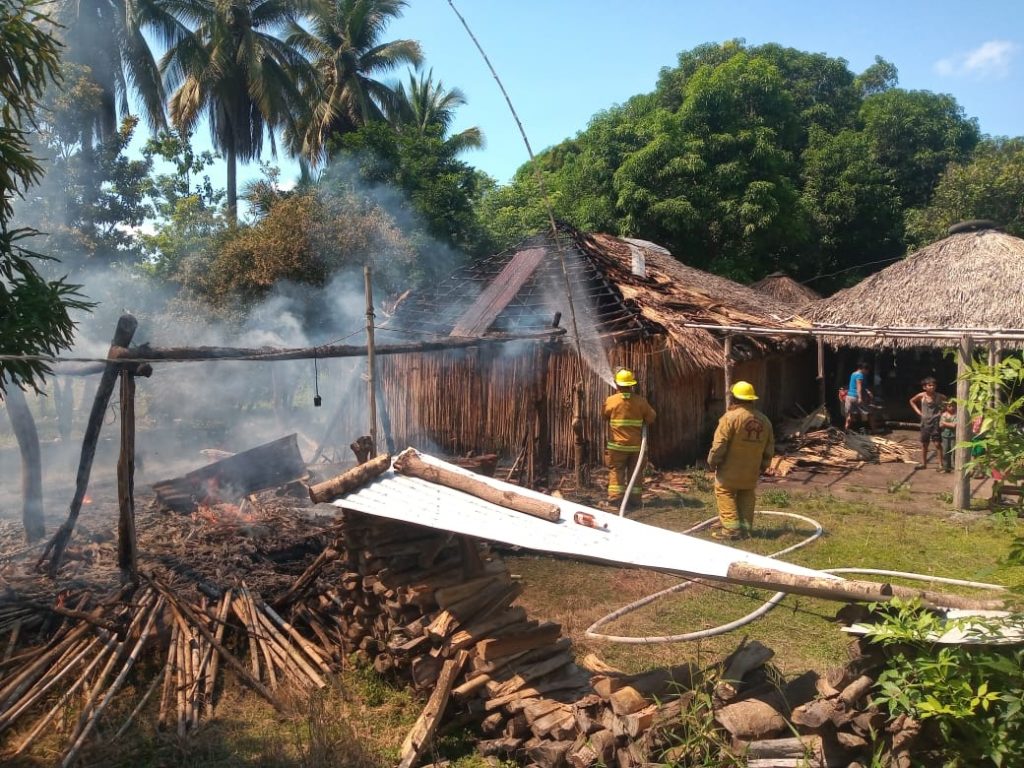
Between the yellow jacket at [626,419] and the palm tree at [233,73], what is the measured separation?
1780cm

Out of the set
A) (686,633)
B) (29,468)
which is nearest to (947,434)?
(686,633)

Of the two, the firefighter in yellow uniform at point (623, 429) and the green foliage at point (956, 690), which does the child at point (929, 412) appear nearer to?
the firefighter in yellow uniform at point (623, 429)

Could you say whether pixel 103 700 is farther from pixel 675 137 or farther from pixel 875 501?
pixel 675 137

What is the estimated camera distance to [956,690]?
304 cm

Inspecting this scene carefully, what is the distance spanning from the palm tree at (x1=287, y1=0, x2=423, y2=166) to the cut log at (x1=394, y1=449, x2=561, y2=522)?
Answer: 23.0 metres

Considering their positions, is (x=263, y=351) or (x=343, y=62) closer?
(x=263, y=351)

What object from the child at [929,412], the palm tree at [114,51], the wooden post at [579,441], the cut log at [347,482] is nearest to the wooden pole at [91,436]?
the cut log at [347,482]

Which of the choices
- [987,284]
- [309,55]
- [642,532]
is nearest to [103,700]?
[642,532]

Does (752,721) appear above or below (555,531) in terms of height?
below

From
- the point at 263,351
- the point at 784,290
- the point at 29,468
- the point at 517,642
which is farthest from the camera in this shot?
the point at 784,290

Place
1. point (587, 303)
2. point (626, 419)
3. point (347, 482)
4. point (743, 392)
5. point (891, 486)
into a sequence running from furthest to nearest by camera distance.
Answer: point (587, 303)
point (891, 486)
point (626, 419)
point (743, 392)
point (347, 482)

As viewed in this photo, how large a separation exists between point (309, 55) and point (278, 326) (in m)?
16.7

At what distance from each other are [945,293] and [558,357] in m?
9.46

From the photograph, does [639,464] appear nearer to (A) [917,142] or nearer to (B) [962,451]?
(B) [962,451]
